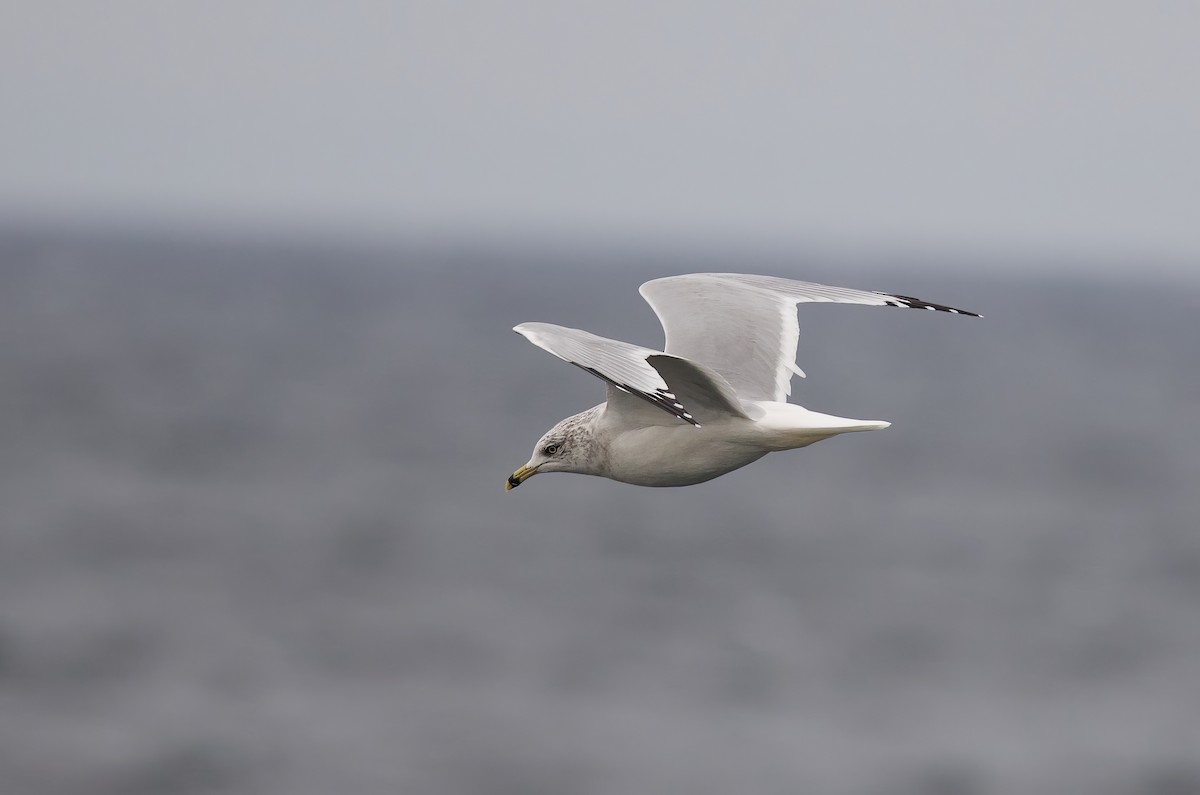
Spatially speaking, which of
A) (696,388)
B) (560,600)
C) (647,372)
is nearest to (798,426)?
(696,388)

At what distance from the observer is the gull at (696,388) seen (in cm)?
689

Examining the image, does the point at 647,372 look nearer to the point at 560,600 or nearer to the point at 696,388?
the point at 696,388

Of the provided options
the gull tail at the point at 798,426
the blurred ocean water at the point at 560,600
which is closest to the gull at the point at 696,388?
the gull tail at the point at 798,426

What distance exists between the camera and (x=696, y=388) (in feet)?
23.9

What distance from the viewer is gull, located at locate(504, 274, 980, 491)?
689 centimetres

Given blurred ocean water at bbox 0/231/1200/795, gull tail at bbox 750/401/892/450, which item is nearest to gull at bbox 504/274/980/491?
gull tail at bbox 750/401/892/450

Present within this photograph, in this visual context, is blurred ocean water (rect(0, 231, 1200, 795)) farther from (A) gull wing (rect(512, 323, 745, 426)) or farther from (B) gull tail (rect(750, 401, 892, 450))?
(A) gull wing (rect(512, 323, 745, 426))

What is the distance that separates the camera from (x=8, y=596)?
41844 millimetres

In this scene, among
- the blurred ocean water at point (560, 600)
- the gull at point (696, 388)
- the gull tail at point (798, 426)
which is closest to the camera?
the gull at point (696, 388)

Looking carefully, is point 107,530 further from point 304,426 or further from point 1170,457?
point 1170,457

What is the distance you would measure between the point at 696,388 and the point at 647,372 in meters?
0.58

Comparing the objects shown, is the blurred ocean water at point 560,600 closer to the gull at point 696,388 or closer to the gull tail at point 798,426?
the gull at point 696,388

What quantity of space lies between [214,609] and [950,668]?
19.9m

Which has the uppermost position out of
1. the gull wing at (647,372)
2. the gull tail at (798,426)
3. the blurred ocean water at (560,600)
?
the gull wing at (647,372)
